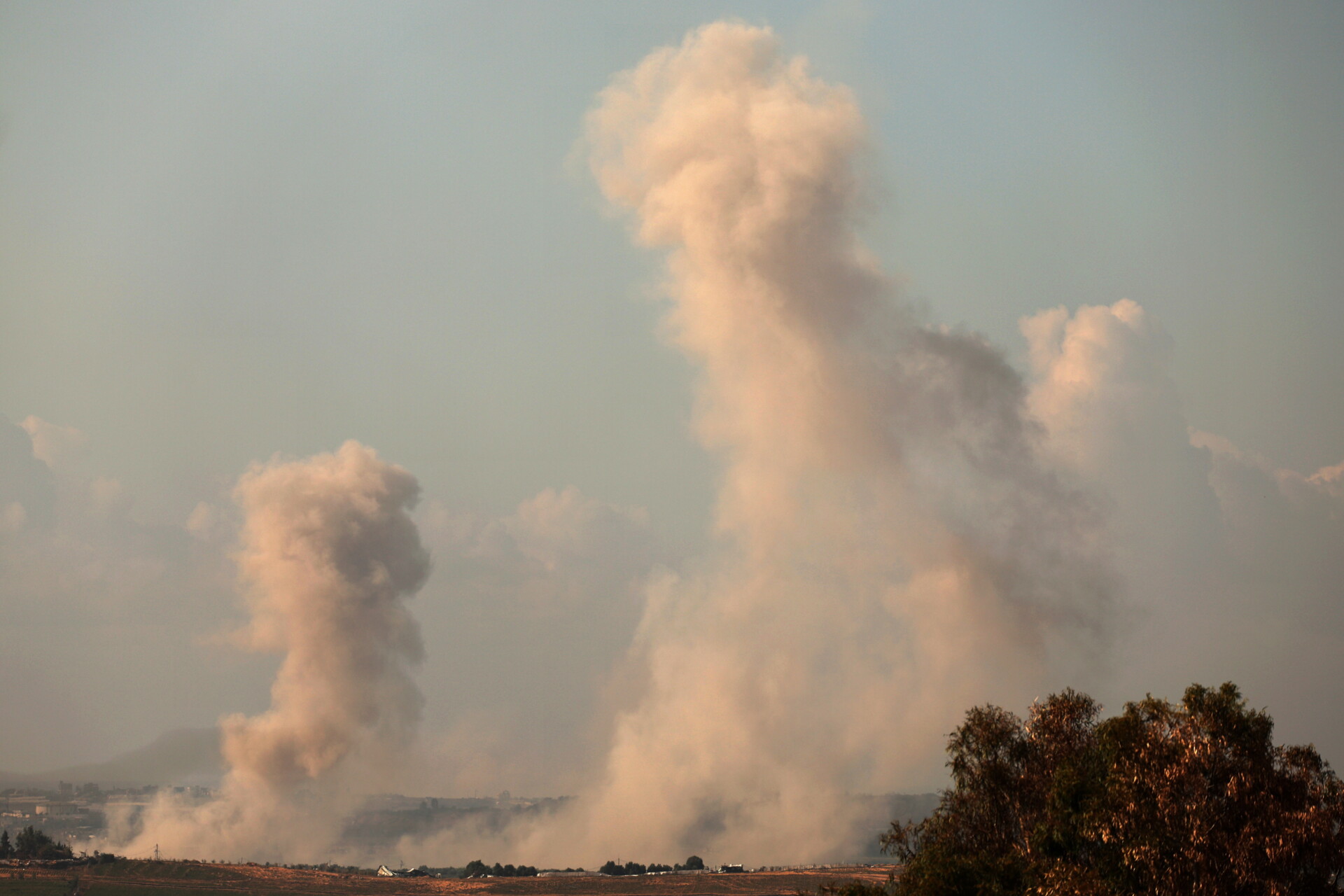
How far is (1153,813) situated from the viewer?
148 feet

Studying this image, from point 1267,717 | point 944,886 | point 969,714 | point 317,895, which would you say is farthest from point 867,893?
point 317,895

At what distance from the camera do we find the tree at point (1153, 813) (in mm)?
43594

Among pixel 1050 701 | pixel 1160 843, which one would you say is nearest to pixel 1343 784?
pixel 1160 843

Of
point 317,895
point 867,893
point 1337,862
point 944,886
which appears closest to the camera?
point 1337,862

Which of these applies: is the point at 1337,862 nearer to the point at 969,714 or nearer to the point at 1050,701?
the point at 1050,701

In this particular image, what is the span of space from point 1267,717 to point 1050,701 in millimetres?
10853

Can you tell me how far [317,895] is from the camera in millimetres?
194375

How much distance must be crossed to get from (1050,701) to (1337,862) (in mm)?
15392

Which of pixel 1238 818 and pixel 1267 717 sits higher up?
pixel 1267 717

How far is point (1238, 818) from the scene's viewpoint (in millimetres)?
44812

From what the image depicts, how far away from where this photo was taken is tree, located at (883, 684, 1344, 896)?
143ft

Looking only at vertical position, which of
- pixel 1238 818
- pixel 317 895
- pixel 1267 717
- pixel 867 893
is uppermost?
pixel 1267 717

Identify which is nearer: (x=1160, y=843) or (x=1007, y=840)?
(x=1160, y=843)

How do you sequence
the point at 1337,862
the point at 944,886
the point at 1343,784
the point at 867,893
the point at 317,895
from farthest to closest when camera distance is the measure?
the point at 317,895 → the point at 867,893 → the point at 944,886 → the point at 1343,784 → the point at 1337,862
